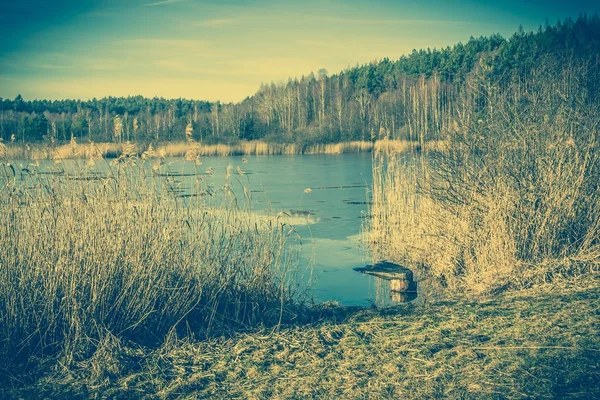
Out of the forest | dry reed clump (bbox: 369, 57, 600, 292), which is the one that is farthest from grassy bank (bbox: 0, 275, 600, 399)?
the forest

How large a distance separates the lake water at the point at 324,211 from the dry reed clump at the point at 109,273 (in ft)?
1.24

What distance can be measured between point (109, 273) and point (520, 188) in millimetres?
5332

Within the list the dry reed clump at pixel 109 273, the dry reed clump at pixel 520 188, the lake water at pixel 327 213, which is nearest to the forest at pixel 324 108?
the lake water at pixel 327 213

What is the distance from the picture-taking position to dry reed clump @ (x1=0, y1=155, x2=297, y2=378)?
4633 mm

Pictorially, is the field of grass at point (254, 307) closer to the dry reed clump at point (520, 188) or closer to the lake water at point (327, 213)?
the dry reed clump at point (520, 188)

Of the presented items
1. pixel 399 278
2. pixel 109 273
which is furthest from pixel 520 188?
pixel 109 273

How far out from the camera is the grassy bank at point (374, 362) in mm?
3773

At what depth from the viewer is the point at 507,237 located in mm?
7312

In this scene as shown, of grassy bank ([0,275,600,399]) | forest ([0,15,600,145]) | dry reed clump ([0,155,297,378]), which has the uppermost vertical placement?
forest ([0,15,600,145])

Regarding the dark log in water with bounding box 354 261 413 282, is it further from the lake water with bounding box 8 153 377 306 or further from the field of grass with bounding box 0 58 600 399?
the field of grass with bounding box 0 58 600 399

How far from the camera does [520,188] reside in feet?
24.8

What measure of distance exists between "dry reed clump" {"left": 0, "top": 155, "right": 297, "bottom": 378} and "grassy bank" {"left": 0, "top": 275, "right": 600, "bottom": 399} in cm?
33

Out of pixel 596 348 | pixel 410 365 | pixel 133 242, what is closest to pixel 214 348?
pixel 133 242

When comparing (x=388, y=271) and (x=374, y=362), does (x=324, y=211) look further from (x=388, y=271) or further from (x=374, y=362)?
(x=374, y=362)
